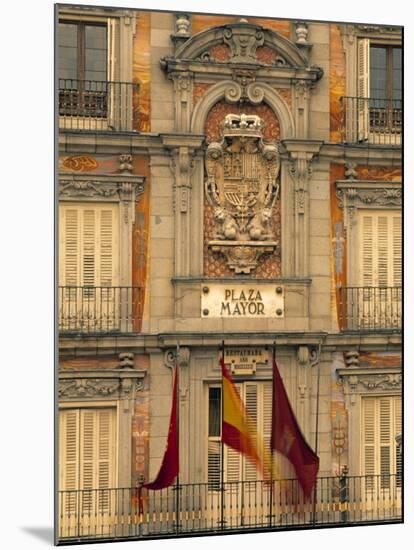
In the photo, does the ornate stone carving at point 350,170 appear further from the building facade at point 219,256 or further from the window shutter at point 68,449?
the window shutter at point 68,449

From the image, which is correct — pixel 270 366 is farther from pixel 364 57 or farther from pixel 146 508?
pixel 364 57

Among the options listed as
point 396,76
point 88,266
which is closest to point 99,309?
point 88,266

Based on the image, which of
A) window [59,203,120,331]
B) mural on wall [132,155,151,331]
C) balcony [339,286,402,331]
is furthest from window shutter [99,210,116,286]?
balcony [339,286,402,331]

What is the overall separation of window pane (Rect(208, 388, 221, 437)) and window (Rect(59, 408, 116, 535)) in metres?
1.07

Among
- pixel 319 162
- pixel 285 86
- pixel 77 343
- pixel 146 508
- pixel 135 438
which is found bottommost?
pixel 146 508

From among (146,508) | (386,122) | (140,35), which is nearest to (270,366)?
(146,508)

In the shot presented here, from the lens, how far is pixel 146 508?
12.3 metres

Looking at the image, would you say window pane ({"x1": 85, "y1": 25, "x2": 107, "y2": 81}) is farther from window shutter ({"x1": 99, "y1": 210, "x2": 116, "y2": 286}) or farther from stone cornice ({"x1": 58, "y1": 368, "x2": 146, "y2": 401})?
stone cornice ({"x1": 58, "y1": 368, "x2": 146, "y2": 401})

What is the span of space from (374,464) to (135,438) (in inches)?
110

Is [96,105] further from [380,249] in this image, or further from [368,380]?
[368,380]

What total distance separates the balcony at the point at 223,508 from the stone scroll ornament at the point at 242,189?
2503mm

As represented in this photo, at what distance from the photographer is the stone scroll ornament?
12.6 m

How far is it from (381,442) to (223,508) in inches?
78.2

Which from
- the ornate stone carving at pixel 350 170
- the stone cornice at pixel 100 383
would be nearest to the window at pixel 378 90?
the ornate stone carving at pixel 350 170
